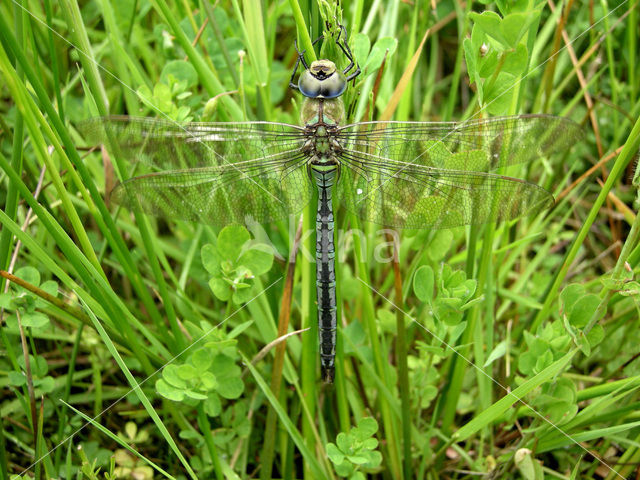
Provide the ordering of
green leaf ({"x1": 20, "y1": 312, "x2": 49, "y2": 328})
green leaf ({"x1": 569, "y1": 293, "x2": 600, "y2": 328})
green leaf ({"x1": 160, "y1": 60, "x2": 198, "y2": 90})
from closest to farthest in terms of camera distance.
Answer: green leaf ({"x1": 569, "y1": 293, "x2": 600, "y2": 328}) < green leaf ({"x1": 20, "y1": 312, "x2": 49, "y2": 328}) < green leaf ({"x1": 160, "y1": 60, "x2": 198, "y2": 90})

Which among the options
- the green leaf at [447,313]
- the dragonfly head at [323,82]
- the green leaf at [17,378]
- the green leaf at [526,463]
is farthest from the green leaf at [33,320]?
the green leaf at [526,463]

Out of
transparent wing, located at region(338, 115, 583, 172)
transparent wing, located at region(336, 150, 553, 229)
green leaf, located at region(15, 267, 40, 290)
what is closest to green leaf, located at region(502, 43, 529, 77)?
transparent wing, located at region(338, 115, 583, 172)

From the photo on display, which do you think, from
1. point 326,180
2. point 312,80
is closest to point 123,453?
point 326,180

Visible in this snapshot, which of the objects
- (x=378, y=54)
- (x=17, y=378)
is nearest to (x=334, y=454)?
(x=17, y=378)

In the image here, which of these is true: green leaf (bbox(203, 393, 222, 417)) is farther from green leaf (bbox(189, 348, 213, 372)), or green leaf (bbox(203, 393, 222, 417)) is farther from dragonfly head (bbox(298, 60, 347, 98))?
dragonfly head (bbox(298, 60, 347, 98))

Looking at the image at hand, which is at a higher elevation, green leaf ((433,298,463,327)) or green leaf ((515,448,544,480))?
green leaf ((433,298,463,327))

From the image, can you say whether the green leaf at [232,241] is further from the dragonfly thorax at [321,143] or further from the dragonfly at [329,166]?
the dragonfly thorax at [321,143]

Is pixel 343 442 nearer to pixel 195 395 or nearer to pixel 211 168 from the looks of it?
pixel 195 395
